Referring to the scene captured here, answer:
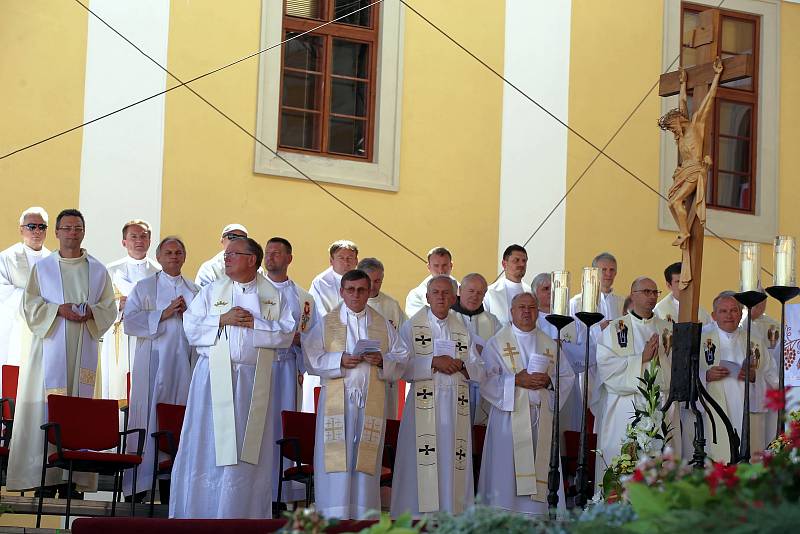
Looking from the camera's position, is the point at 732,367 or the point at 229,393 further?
the point at 732,367

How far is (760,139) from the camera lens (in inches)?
615

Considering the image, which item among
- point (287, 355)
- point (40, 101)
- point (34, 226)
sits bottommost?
point (287, 355)

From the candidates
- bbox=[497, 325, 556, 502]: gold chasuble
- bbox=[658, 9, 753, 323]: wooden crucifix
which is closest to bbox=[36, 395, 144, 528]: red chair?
bbox=[497, 325, 556, 502]: gold chasuble

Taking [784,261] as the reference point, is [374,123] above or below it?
above

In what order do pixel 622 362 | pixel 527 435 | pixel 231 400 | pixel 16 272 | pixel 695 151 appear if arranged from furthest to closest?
pixel 16 272
pixel 622 362
pixel 527 435
pixel 231 400
pixel 695 151

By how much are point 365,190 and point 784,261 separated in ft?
22.5

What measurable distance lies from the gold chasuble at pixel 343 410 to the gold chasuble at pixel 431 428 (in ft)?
1.31

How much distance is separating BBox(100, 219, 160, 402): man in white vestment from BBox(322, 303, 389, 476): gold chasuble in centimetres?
234

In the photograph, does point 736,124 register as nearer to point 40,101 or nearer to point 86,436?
point 40,101

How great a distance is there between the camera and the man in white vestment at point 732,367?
36.8 ft

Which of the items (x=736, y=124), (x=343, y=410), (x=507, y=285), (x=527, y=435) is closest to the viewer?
(x=343, y=410)

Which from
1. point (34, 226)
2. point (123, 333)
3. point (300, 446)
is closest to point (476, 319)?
point (300, 446)

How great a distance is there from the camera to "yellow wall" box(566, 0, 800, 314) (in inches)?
584

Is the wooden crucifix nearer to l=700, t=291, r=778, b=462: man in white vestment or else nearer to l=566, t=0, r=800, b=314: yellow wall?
l=700, t=291, r=778, b=462: man in white vestment
